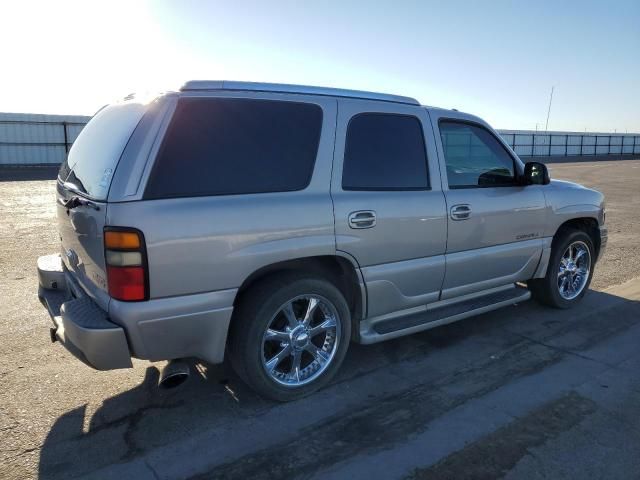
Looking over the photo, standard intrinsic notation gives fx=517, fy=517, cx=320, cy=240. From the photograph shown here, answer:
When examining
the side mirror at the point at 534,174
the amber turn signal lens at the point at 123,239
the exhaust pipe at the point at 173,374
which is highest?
the side mirror at the point at 534,174

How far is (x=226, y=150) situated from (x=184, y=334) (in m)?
1.10

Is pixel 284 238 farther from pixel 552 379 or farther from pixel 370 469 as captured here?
pixel 552 379

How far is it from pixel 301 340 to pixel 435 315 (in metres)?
1.23

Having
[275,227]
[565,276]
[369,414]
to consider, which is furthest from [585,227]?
[275,227]

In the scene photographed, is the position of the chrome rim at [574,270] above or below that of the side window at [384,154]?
below

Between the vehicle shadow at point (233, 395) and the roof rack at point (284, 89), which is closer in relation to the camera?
the vehicle shadow at point (233, 395)

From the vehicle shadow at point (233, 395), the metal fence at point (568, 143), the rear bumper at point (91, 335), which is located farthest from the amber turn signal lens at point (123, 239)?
the metal fence at point (568, 143)

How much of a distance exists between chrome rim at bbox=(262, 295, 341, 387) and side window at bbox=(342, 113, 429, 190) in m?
0.86

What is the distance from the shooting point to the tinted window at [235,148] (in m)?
2.92

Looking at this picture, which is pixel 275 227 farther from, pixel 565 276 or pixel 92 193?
pixel 565 276

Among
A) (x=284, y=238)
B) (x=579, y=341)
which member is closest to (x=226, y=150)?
(x=284, y=238)

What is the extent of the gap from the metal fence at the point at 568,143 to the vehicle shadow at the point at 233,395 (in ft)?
117

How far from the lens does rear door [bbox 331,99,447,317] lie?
3.53m

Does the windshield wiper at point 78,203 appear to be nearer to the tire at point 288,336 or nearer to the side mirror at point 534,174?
the tire at point 288,336
